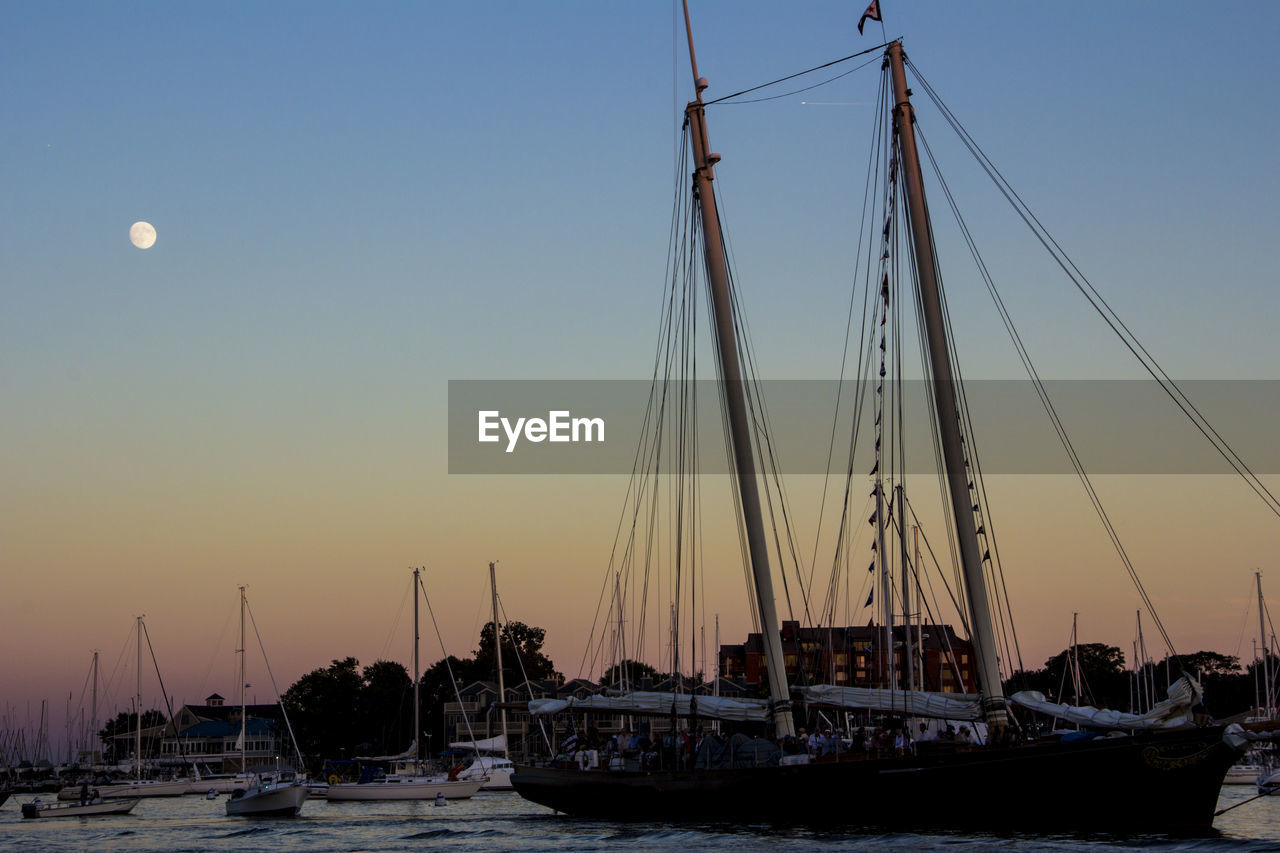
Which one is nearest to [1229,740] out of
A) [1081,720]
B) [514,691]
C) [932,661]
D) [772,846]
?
[1081,720]

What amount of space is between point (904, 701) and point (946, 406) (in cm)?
1006

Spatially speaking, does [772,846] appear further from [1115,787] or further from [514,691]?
[514,691]

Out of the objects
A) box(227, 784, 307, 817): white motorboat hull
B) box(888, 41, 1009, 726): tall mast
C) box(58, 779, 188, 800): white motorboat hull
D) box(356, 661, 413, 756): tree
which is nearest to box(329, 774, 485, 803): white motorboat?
box(227, 784, 307, 817): white motorboat hull

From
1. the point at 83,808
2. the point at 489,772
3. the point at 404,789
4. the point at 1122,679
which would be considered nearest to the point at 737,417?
the point at 404,789

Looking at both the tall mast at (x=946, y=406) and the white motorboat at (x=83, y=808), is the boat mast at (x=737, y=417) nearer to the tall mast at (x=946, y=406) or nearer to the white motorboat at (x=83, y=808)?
the tall mast at (x=946, y=406)

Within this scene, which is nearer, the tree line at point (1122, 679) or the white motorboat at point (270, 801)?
the white motorboat at point (270, 801)

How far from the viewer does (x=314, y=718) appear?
191 metres

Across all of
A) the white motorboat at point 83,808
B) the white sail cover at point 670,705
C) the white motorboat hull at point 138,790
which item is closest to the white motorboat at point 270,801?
the white motorboat at point 83,808

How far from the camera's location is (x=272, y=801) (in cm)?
7600

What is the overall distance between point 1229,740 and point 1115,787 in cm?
330

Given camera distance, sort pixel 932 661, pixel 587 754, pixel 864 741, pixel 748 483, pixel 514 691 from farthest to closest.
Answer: pixel 932 661 → pixel 514 691 → pixel 587 754 → pixel 748 483 → pixel 864 741

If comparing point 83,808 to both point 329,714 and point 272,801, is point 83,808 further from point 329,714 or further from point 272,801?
point 329,714

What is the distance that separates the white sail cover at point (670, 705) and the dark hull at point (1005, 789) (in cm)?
543

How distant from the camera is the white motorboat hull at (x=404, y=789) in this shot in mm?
92125
